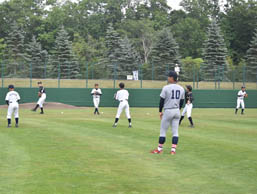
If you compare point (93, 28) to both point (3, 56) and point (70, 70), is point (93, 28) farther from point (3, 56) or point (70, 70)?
point (70, 70)

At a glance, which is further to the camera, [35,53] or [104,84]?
[35,53]

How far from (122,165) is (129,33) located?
264 ft

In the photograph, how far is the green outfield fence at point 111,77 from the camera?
42531 mm

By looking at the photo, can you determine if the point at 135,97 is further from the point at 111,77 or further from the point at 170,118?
the point at 170,118

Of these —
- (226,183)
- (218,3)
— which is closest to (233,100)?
(226,183)

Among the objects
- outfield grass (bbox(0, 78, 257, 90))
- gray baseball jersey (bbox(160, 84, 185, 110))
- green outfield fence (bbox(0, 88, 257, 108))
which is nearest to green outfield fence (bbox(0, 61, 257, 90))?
outfield grass (bbox(0, 78, 257, 90))

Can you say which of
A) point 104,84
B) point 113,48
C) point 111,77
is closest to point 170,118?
point 104,84

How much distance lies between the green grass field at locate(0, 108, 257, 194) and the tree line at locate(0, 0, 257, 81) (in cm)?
4812

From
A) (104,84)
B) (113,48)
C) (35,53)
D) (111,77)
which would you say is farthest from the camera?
(35,53)

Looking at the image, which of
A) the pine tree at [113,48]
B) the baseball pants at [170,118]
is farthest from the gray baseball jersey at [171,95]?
the pine tree at [113,48]

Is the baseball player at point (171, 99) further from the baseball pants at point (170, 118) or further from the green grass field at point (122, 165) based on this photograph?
the green grass field at point (122, 165)

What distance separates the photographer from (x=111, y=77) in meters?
44.8

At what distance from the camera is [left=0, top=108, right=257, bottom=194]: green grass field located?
24.6ft

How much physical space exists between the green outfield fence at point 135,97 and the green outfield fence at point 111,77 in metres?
1.01
